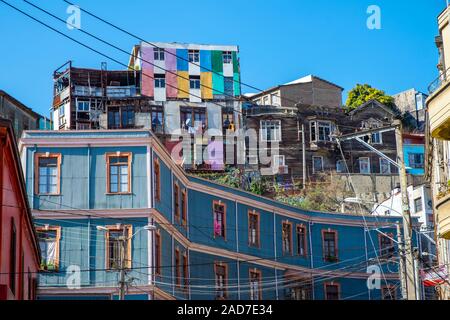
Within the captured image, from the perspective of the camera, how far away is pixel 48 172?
47.2 m

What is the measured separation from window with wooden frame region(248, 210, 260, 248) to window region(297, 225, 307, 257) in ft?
13.4

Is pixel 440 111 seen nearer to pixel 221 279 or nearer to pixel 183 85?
pixel 221 279

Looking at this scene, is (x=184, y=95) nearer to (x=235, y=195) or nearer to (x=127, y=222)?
(x=235, y=195)

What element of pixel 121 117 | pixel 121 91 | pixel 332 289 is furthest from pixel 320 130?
pixel 332 289

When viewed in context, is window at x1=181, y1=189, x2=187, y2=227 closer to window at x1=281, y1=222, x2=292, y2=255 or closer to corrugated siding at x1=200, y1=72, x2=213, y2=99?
window at x1=281, y1=222, x2=292, y2=255

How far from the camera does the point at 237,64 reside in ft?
293

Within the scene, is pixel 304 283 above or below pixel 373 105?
below

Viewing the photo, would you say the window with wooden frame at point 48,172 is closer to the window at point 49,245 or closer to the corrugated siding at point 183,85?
the window at point 49,245

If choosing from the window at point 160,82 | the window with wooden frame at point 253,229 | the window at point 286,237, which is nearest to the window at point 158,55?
the window at point 160,82

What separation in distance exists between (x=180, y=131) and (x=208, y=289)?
116ft

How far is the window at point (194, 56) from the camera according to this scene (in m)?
87.6

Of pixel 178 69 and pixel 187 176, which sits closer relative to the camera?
pixel 187 176
